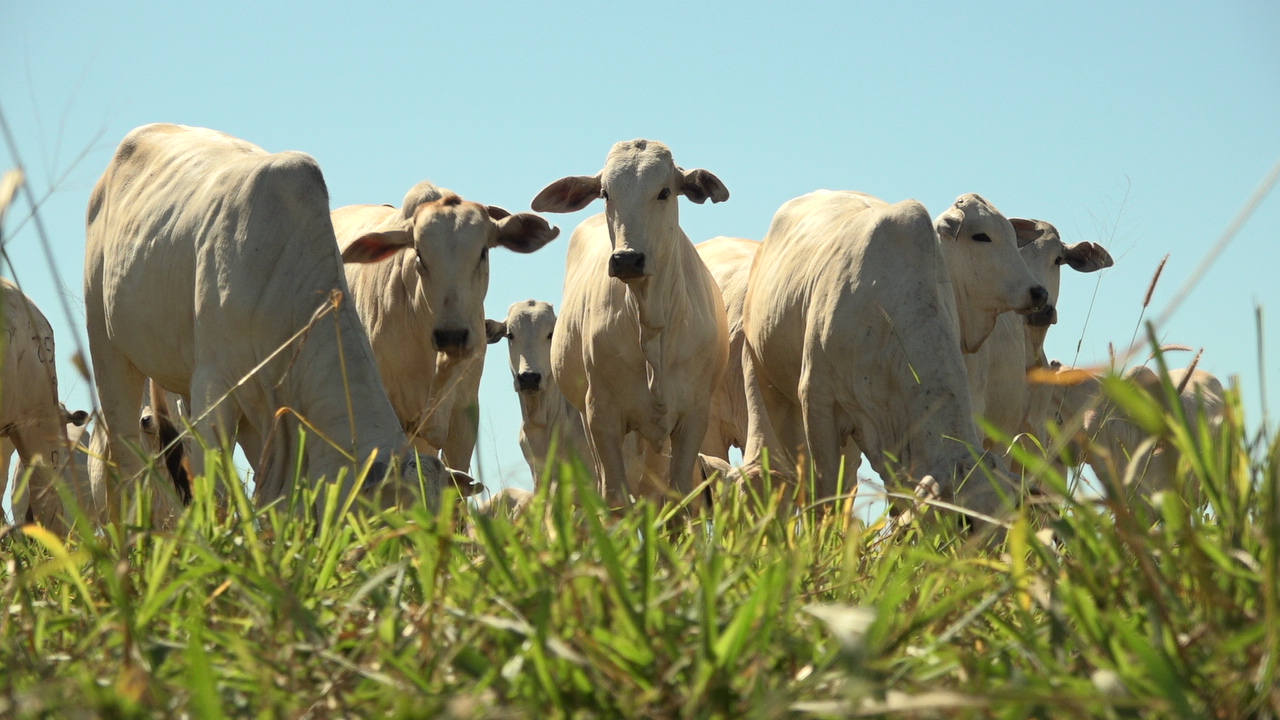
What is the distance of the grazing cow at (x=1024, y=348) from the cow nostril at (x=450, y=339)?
12.6 feet

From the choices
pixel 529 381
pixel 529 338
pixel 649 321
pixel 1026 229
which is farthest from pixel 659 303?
pixel 529 338

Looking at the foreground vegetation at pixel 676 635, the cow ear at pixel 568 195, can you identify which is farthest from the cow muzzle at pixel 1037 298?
the foreground vegetation at pixel 676 635

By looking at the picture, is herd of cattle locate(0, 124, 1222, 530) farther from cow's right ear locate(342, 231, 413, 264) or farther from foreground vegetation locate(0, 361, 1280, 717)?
foreground vegetation locate(0, 361, 1280, 717)

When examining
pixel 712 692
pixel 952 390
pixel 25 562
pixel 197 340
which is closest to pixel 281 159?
pixel 197 340

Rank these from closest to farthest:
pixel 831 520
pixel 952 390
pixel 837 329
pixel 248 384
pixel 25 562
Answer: pixel 831 520 → pixel 25 562 → pixel 248 384 → pixel 952 390 → pixel 837 329

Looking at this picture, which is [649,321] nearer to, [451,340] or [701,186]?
[701,186]

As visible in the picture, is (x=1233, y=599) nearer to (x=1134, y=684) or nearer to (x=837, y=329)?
(x=1134, y=684)

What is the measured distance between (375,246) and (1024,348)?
5699 millimetres

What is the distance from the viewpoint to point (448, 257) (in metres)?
7.49

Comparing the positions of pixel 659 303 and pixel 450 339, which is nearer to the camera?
pixel 450 339

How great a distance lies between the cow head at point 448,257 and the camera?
729cm

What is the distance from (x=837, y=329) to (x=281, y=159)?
2.76 metres

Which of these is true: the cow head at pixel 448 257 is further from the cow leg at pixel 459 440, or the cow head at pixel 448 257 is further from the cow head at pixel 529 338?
the cow head at pixel 529 338

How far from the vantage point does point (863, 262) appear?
22.8 ft
